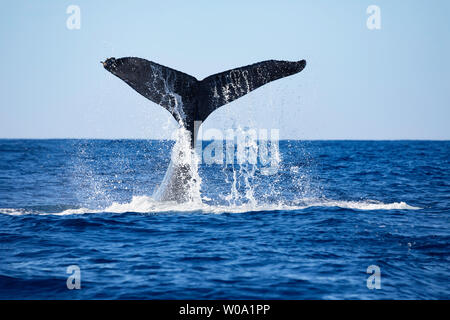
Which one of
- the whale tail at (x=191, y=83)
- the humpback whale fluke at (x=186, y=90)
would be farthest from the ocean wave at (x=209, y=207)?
the whale tail at (x=191, y=83)

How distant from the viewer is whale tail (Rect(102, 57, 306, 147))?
367 inches

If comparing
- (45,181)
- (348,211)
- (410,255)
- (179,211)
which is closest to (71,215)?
(179,211)

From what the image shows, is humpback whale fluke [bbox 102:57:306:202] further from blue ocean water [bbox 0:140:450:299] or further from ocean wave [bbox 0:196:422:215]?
blue ocean water [bbox 0:140:450:299]

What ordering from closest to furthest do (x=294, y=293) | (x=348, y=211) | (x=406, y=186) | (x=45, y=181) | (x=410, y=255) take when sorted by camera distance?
1. (x=294, y=293)
2. (x=410, y=255)
3. (x=348, y=211)
4. (x=406, y=186)
5. (x=45, y=181)

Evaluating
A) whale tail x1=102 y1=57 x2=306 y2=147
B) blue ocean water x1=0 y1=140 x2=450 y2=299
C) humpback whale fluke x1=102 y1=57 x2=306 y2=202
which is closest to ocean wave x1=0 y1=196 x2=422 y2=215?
blue ocean water x1=0 y1=140 x2=450 y2=299

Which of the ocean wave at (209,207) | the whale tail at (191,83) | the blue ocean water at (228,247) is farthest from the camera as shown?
the ocean wave at (209,207)

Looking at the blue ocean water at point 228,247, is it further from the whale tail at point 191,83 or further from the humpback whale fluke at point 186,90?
the whale tail at point 191,83

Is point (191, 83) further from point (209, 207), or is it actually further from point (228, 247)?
point (228, 247)

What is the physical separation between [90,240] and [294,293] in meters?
4.20

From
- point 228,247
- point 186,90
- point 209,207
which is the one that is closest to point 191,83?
point 186,90

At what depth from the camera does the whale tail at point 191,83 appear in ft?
30.6
